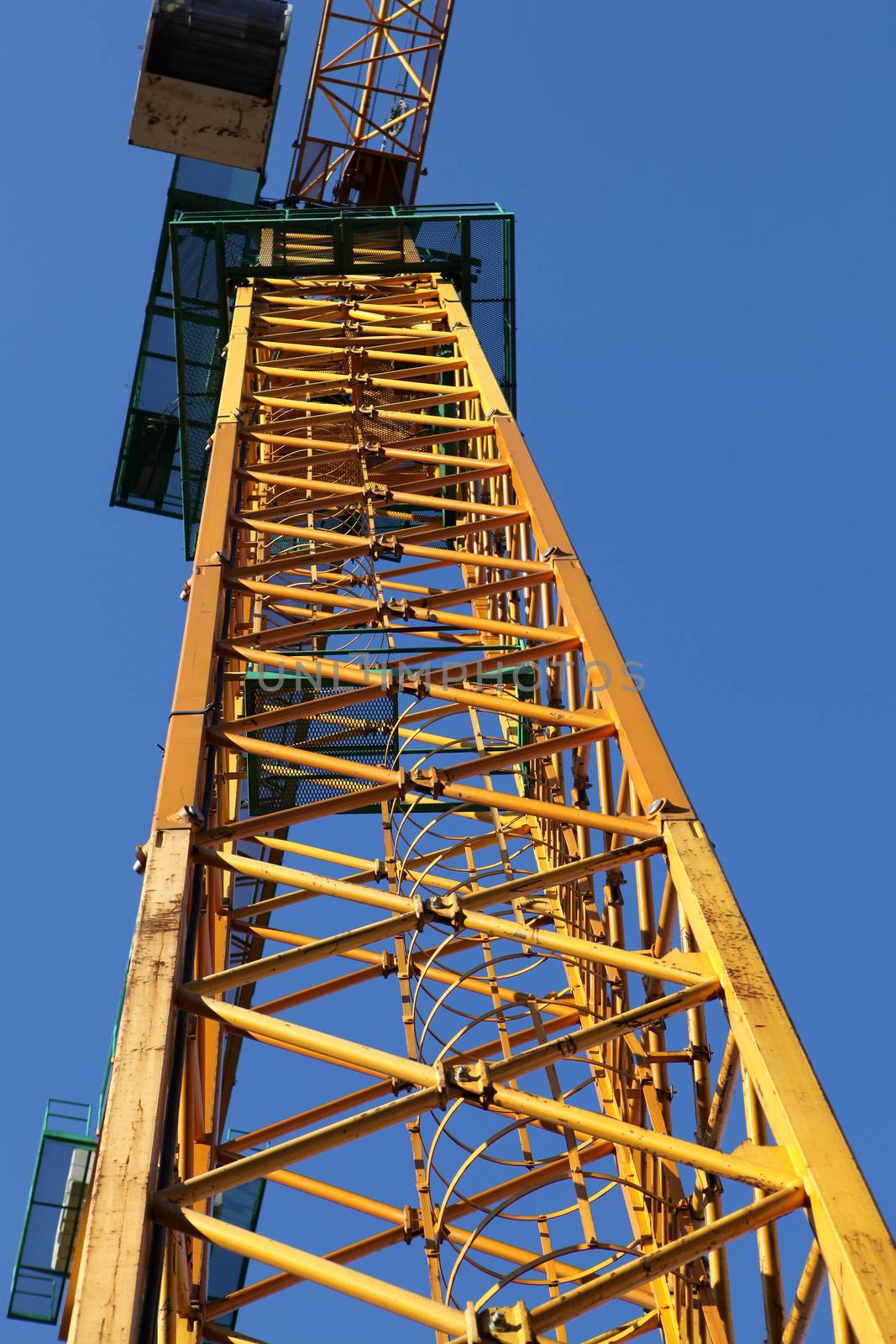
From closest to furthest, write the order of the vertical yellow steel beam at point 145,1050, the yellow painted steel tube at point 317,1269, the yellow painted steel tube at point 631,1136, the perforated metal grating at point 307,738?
the vertical yellow steel beam at point 145,1050
the yellow painted steel tube at point 317,1269
the yellow painted steel tube at point 631,1136
the perforated metal grating at point 307,738

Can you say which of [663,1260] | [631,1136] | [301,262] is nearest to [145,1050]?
[631,1136]

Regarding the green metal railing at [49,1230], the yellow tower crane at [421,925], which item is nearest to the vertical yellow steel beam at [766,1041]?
the yellow tower crane at [421,925]

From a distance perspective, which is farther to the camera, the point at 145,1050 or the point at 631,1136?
the point at 145,1050

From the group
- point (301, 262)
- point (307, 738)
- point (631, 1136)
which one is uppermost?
point (301, 262)

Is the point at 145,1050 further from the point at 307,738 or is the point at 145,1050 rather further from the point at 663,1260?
the point at 307,738

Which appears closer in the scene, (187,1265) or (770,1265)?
(770,1265)

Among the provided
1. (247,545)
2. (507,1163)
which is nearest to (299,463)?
(247,545)

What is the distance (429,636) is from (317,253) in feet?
24.1

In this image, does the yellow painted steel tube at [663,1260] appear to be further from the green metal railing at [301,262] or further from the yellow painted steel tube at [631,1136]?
the green metal railing at [301,262]

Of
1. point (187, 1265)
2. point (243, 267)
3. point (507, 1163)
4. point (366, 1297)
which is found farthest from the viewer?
point (243, 267)

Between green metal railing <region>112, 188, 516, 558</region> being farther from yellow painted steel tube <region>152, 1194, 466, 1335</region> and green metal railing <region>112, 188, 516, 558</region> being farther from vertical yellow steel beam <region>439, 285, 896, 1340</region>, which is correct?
yellow painted steel tube <region>152, 1194, 466, 1335</region>

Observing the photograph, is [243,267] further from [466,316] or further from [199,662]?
[199,662]

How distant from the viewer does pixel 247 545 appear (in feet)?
59.9

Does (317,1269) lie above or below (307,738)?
below
